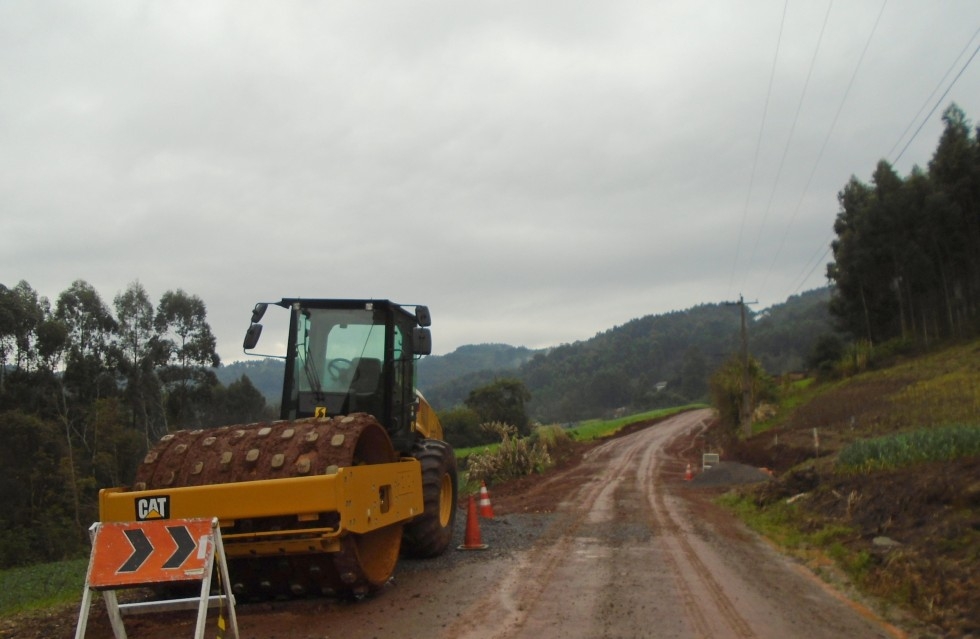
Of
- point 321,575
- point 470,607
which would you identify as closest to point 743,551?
point 470,607

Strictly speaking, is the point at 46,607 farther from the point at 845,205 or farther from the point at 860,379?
the point at 845,205

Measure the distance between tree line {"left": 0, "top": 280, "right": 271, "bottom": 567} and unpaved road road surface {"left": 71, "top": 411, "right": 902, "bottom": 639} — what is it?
2881cm

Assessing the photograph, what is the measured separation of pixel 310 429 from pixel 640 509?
1087 cm

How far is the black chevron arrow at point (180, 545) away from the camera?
566 cm

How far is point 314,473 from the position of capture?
7059 mm

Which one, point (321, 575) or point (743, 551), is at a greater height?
point (321, 575)

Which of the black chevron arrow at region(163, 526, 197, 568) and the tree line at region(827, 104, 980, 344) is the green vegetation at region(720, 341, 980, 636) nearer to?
the black chevron arrow at region(163, 526, 197, 568)

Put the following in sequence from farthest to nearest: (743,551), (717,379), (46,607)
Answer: (717,379) < (743,551) < (46,607)

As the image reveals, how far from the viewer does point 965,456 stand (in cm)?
1238

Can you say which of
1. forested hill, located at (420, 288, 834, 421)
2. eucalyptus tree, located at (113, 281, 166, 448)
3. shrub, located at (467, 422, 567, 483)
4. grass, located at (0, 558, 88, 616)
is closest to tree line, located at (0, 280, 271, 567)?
eucalyptus tree, located at (113, 281, 166, 448)

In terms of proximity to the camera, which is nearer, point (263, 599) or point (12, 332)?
point (263, 599)

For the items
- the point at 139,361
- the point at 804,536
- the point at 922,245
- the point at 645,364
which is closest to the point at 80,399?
the point at 139,361

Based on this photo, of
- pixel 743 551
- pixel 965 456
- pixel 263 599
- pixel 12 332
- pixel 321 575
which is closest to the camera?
pixel 321 575

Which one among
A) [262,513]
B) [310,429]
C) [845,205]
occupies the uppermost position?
[845,205]
